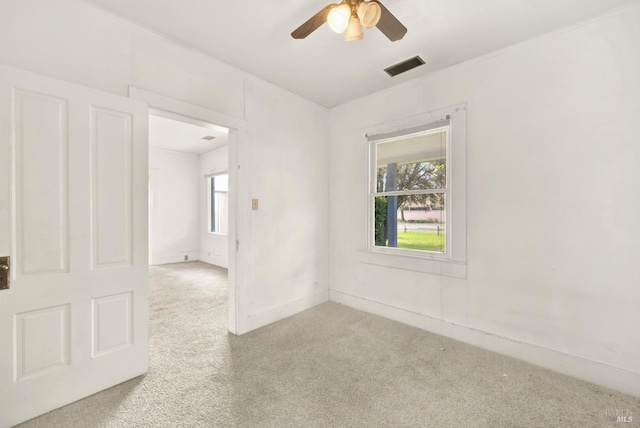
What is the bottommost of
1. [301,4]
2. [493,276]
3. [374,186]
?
[493,276]

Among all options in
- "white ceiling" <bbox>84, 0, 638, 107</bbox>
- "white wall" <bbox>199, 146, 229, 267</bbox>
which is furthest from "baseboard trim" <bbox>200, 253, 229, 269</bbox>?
"white ceiling" <bbox>84, 0, 638, 107</bbox>

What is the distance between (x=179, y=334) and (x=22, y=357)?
1.28 m

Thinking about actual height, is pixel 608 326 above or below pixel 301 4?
below

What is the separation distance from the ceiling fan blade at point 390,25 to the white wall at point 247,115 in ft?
5.47

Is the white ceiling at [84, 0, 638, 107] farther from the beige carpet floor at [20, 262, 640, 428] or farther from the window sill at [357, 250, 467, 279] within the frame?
the beige carpet floor at [20, 262, 640, 428]

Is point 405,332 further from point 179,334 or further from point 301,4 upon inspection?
point 301,4

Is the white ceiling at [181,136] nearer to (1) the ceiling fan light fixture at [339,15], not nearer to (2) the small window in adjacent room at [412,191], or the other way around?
(2) the small window in adjacent room at [412,191]

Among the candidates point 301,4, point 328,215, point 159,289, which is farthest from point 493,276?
point 159,289

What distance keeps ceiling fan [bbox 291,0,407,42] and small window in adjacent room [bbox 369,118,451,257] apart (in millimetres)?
1404

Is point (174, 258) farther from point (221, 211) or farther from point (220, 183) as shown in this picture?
point (220, 183)

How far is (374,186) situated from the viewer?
3.43 meters

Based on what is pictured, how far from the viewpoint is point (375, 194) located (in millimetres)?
3385

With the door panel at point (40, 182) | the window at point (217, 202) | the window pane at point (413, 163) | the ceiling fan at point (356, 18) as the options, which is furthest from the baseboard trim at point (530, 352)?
the window at point (217, 202)

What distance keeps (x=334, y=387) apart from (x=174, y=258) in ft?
19.7
